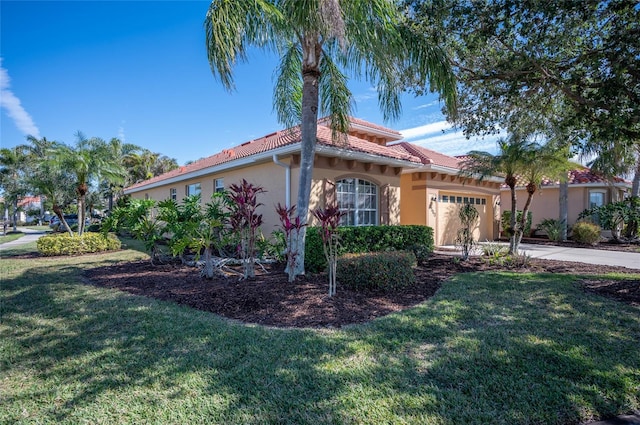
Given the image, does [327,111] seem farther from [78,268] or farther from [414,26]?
[78,268]

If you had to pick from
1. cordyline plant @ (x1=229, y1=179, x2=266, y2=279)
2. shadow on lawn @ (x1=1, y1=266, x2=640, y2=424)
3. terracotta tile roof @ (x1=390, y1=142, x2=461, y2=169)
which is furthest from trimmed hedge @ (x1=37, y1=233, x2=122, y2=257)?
terracotta tile roof @ (x1=390, y1=142, x2=461, y2=169)

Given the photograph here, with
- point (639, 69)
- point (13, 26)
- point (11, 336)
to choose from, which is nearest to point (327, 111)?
point (639, 69)

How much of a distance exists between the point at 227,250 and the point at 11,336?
7693 millimetres

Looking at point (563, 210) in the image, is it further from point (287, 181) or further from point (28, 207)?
point (28, 207)

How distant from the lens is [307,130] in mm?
7371

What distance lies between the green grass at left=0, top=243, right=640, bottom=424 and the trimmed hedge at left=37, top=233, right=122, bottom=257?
9.03m

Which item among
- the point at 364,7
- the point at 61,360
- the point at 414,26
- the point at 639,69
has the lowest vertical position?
the point at 61,360

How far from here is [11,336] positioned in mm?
4551

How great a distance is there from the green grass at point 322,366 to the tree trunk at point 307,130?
3.06 metres

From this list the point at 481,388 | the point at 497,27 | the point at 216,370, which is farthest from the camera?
the point at 497,27

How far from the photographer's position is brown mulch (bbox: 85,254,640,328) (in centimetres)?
528

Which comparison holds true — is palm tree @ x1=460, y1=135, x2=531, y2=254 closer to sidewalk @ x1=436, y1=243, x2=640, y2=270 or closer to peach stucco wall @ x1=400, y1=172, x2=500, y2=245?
sidewalk @ x1=436, y1=243, x2=640, y2=270

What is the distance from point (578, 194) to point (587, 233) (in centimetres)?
557

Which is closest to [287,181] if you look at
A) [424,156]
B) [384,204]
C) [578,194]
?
[384,204]
